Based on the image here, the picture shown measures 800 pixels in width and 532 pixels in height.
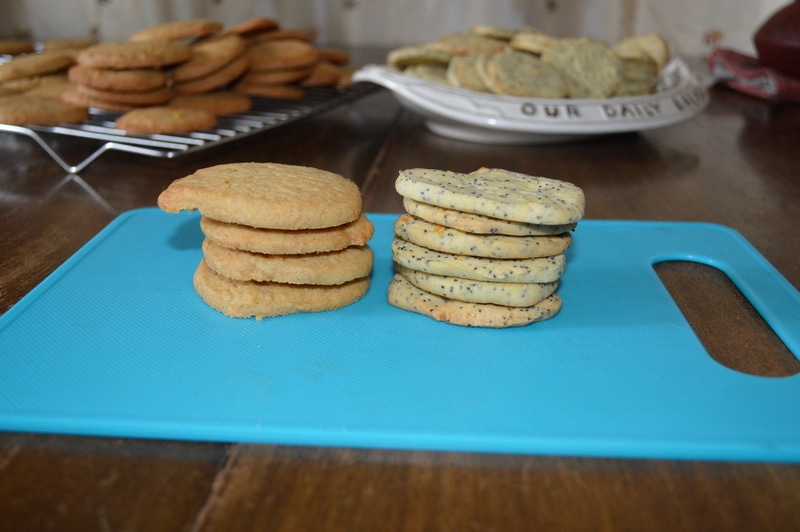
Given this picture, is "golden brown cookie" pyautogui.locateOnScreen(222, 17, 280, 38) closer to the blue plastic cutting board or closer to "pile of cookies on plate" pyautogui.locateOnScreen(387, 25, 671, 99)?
"pile of cookies on plate" pyautogui.locateOnScreen(387, 25, 671, 99)

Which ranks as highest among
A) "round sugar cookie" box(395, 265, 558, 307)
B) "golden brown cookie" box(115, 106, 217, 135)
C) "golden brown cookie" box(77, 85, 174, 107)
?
"golden brown cookie" box(77, 85, 174, 107)

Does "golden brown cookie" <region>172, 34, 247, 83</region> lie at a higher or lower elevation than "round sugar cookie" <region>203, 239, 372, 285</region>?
higher

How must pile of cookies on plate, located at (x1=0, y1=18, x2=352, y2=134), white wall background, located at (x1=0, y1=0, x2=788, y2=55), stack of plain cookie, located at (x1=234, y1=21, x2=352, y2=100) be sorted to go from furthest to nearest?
white wall background, located at (x1=0, y1=0, x2=788, y2=55), stack of plain cookie, located at (x1=234, y1=21, x2=352, y2=100), pile of cookies on plate, located at (x1=0, y1=18, x2=352, y2=134)

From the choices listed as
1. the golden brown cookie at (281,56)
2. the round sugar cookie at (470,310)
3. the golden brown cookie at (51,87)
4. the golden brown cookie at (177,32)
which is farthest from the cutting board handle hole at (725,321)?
the golden brown cookie at (51,87)

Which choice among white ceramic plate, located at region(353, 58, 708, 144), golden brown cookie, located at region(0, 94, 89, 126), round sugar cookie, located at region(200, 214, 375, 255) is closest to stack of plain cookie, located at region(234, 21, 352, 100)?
white ceramic plate, located at region(353, 58, 708, 144)

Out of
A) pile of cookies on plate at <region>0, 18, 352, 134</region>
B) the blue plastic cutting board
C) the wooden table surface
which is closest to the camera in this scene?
the wooden table surface

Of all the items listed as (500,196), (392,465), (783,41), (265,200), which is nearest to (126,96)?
(265,200)

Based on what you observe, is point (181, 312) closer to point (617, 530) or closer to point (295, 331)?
point (295, 331)

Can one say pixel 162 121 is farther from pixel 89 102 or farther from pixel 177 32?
pixel 177 32
